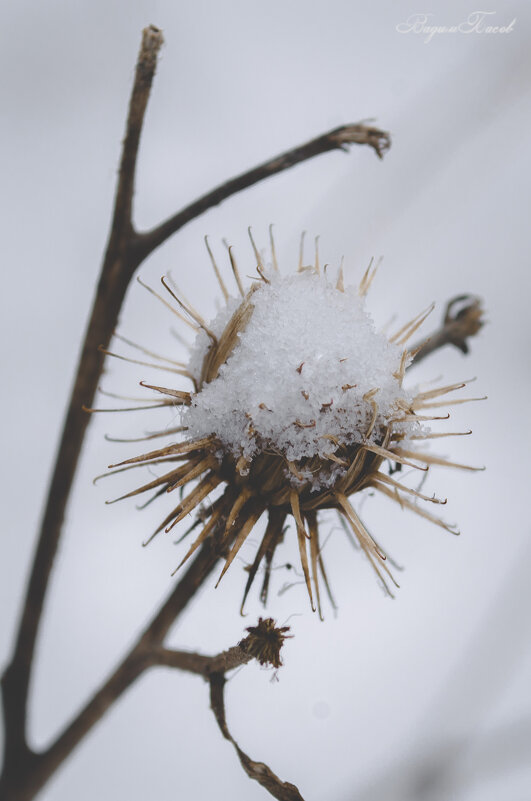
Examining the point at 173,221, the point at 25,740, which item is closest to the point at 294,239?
the point at 173,221

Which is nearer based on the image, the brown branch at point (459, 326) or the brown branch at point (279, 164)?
the brown branch at point (279, 164)

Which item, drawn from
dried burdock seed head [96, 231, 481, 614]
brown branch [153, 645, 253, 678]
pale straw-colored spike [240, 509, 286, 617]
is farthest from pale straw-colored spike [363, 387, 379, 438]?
brown branch [153, 645, 253, 678]

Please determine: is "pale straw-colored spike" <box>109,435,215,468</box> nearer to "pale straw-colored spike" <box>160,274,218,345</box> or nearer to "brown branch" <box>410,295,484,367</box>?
"pale straw-colored spike" <box>160,274,218,345</box>

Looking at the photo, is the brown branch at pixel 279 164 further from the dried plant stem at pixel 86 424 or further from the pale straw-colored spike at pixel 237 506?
the pale straw-colored spike at pixel 237 506

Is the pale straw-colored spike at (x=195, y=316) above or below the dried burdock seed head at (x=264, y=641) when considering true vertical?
above

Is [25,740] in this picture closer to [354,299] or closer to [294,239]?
[354,299]

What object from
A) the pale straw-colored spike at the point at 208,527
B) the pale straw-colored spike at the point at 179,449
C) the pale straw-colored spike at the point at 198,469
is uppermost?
the pale straw-colored spike at the point at 179,449

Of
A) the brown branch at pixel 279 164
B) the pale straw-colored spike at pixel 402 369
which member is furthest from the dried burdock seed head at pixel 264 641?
the brown branch at pixel 279 164
